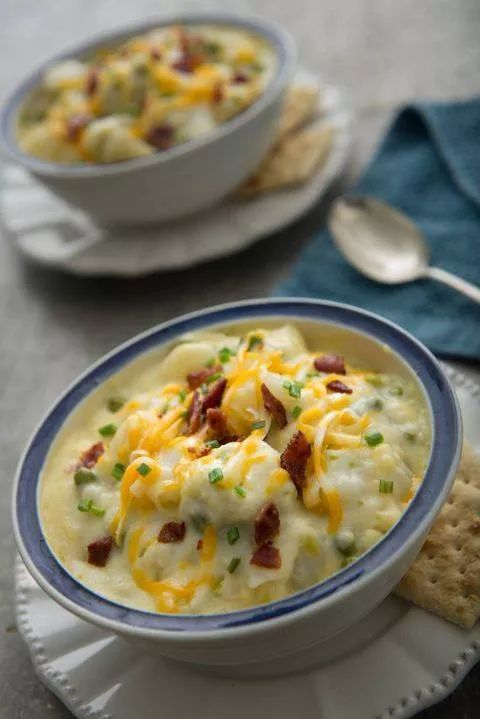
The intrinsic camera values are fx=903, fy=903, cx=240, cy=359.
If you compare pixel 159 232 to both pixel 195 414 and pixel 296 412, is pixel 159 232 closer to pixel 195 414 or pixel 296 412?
pixel 195 414

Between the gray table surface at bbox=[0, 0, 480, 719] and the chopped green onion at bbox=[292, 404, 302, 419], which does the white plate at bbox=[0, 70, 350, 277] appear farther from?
the chopped green onion at bbox=[292, 404, 302, 419]

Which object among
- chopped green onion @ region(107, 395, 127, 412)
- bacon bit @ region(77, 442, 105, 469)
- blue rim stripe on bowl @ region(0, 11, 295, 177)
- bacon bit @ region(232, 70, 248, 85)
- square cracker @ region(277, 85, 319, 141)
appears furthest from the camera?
square cracker @ region(277, 85, 319, 141)

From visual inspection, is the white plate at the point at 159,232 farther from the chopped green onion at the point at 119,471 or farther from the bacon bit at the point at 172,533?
the bacon bit at the point at 172,533

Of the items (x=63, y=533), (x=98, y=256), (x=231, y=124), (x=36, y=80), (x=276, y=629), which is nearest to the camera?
(x=276, y=629)

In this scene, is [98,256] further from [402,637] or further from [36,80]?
[402,637]

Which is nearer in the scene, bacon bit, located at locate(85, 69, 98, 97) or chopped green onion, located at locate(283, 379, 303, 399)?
chopped green onion, located at locate(283, 379, 303, 399)

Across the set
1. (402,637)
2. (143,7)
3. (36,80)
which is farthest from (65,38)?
(402,637)

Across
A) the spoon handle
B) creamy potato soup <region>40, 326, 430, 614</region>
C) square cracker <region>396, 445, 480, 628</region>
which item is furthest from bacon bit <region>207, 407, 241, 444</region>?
the spoon handle
